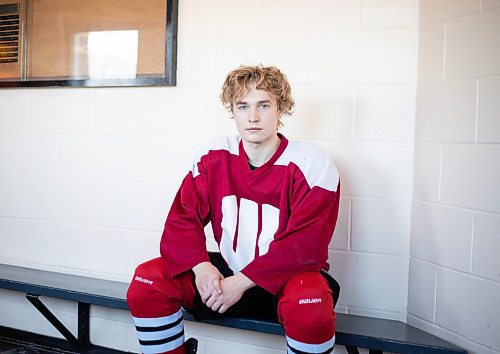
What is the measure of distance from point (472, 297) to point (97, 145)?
1.59 metres

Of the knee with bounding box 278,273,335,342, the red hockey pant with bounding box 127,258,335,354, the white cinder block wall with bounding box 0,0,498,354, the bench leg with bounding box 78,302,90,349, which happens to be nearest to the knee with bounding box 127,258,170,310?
the red hockey pant with bounding box 127,258,335,354

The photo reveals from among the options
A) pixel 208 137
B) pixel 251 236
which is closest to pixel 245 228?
pixel 251 236

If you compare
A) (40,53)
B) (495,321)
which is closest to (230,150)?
(495,321)

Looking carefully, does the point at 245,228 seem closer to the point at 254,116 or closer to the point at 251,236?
the point at 251,236

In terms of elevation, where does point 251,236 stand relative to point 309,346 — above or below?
above

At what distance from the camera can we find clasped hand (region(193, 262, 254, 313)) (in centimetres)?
140

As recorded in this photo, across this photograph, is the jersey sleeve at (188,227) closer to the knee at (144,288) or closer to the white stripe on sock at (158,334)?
the knee at (144,288)

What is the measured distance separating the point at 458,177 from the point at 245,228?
0.71 meters

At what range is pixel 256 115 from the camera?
4.99 ft

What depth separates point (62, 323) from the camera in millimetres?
2195

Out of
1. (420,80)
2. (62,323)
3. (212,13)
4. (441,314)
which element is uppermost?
(212,13)

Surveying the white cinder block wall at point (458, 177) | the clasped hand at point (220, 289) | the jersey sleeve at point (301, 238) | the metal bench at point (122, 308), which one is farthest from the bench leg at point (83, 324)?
the white cinder block wall at point (458, 177)

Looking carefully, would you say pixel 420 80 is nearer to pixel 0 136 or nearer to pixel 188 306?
pixel 188 306

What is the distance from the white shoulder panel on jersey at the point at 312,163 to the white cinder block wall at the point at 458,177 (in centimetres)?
40
